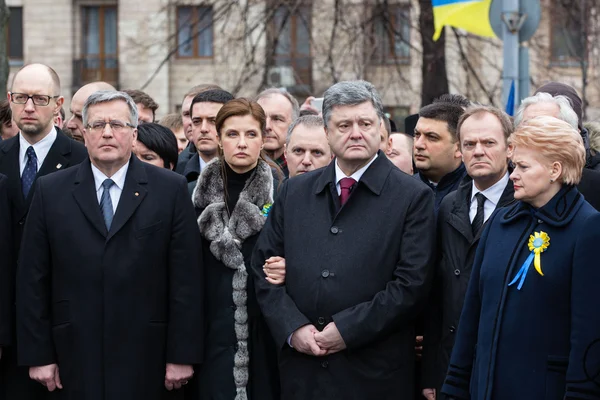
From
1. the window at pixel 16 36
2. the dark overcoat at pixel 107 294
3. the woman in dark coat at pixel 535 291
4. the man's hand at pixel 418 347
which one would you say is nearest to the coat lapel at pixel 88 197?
the dark overcoat at pixel 107 294

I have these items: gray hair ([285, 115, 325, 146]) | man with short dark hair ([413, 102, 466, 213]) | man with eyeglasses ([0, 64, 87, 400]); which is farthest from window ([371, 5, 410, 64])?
man with eyeglasses ([0, 64, 87, 400])

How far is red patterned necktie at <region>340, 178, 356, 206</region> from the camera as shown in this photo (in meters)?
5.84

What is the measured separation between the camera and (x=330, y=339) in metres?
5.52

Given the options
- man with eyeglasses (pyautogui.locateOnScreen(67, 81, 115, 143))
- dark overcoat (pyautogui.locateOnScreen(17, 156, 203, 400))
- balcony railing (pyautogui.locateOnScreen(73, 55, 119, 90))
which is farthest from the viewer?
balcony railing (pyautogui.locateOnScreen(73, 55, 119, 90))

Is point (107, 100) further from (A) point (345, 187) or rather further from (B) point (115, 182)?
(A) point (345, 187)

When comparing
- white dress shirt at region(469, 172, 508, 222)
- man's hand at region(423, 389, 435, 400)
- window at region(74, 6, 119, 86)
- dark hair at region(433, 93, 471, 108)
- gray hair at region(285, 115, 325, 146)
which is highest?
window at region(74, 6, 119, 86)

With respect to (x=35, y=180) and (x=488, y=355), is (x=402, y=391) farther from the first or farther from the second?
(x=35, y=180)

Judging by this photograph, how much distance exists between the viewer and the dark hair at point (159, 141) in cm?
732

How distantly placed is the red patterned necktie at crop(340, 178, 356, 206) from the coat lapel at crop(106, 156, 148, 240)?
1109 millimetres

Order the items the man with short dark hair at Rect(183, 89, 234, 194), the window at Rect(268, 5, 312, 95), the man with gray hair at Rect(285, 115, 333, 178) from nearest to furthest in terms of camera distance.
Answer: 1. the man with gray hair at Rect(285, 115, 333, 178)
2. the man with short dark hair at Rect(183, 89, 234, 194)
3. the window at Rect(268, 5, 312, 95)

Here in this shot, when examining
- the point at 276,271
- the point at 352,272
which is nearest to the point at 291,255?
the point at 276,271

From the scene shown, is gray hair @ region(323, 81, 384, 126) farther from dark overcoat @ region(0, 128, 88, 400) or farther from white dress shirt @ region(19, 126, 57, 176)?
white dress shirt @ region(19, 126, 57, 176)

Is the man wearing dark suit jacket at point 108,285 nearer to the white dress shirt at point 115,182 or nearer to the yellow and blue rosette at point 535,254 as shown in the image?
the white dress shirt at point 115,182

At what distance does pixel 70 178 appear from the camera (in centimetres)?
618
